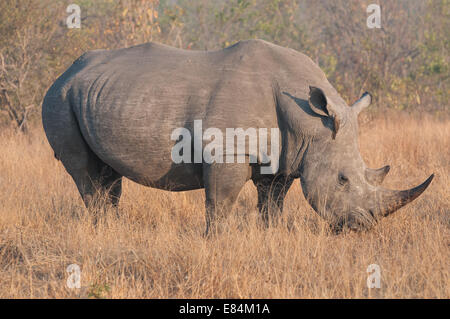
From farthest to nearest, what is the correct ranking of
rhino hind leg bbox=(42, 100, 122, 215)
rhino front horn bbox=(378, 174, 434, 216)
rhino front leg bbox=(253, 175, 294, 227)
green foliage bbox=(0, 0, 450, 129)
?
1. green foliage bbox=(0, 0, 450, 129)
2. rhino hind leg bbox=(42, 100, 122, 215)
3. rhino front leg bbox=(253, 175, 294, 227)
4. rhino front horn bbox=(378, 174, 434, 216)

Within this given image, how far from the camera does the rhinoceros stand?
4.58 metres

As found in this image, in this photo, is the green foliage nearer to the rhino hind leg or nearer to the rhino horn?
the rhino hind leg

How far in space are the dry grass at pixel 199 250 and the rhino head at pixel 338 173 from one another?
22 centimetres

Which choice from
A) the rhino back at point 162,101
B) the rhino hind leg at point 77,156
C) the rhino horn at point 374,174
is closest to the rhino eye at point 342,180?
the rhino horn at point 374,174

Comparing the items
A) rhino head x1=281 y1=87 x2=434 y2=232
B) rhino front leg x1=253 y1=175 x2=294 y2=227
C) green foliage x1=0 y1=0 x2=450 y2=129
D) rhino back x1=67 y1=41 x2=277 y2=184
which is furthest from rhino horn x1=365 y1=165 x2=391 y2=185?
green foliage x1=0 y1=0 x2=450 y2=129

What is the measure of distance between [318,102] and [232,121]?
69 centimetres

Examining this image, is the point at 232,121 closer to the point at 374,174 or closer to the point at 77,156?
the point at 374,174

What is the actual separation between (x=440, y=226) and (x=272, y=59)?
2039 mm

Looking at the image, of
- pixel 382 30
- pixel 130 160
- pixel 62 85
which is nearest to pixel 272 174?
pixel 130 160

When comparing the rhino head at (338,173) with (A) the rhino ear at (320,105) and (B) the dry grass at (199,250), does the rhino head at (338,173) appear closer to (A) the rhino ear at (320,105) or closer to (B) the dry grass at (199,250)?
(A) the rhino ear at (320,105)

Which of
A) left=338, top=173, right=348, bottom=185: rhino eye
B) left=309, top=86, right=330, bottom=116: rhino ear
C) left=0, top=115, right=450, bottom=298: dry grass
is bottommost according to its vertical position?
left=0, top=115, right=450, bottom=298: dry grass

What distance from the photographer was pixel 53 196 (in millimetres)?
6230

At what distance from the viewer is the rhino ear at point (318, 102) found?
4488mm
